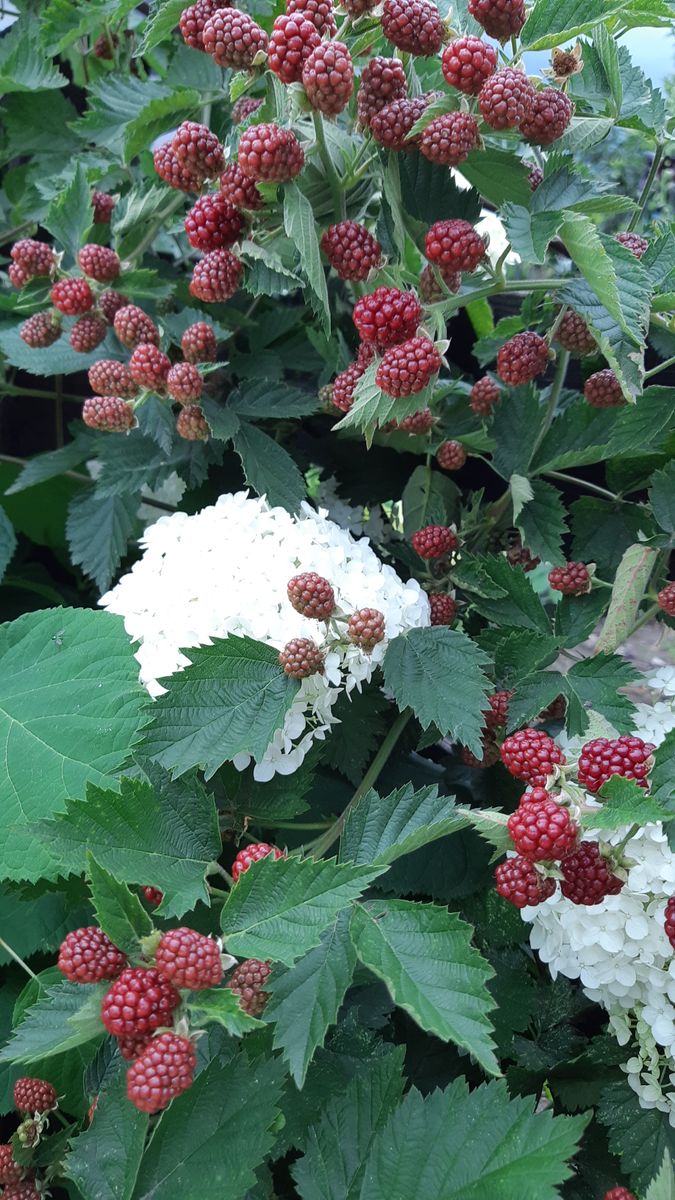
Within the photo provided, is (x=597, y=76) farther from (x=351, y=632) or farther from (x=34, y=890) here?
(x=34, y=890)

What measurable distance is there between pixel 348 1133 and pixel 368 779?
0.37m

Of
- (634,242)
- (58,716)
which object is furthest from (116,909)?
(634,242)

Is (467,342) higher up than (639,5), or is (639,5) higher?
(639,5)

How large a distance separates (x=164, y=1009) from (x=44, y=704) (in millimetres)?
447

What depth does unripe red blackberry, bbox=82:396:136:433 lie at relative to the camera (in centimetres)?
109

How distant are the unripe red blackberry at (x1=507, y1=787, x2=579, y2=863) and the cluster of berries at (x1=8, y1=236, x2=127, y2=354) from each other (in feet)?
2.74

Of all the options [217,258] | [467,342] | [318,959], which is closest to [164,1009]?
[318,959]

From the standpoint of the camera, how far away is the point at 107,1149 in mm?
764

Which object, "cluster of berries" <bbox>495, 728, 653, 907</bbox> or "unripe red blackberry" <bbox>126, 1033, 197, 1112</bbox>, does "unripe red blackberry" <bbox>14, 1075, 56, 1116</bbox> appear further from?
"cluster of berries" <bbox>495, 728, 653, 907</bbox>

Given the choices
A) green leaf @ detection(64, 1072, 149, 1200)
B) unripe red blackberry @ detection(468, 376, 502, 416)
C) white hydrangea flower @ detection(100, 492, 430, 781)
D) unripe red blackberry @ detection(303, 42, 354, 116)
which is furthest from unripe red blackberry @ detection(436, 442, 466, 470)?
green leaf @ detection(64, 1072, 149, 1200)

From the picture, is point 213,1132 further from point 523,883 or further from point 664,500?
point 664,500

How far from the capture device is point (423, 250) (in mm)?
967

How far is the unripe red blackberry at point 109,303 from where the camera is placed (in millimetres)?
1208

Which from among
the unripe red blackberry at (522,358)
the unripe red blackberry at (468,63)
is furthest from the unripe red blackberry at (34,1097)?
the unripe red blackberry at (468,63)
